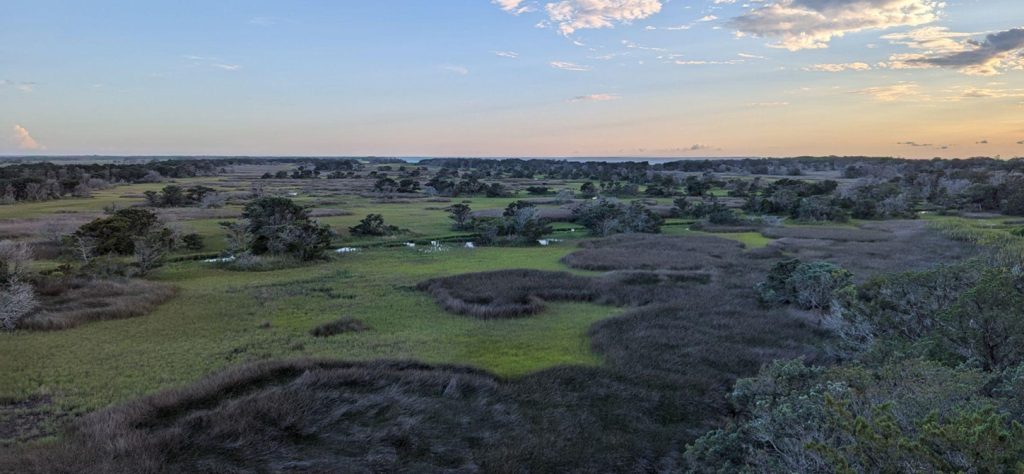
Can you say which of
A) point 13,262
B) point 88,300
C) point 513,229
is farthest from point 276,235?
point 513,229

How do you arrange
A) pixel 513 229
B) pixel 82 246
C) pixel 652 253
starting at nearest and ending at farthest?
pixel 82 246 < pixel 652 253 < pixel 513 229

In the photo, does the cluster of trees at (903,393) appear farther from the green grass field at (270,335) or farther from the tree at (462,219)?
the tree at (462,219)

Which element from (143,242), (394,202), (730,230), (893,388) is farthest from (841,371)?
(394,202)

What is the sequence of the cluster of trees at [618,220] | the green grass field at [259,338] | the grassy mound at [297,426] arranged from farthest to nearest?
the cluster of trees at [618,220] → the green grass field at [259,338] → the grassy mound at [297,426]

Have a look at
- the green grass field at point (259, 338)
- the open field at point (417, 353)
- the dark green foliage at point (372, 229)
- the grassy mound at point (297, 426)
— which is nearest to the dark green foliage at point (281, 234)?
the open field at point (417, 353)

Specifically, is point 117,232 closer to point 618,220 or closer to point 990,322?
point 618,220

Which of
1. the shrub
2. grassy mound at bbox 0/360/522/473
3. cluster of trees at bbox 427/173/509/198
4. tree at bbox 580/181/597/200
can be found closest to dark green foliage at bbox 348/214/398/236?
the shrub

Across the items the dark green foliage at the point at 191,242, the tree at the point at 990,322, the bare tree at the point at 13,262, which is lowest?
the dark green foliage at the point at 191,242
